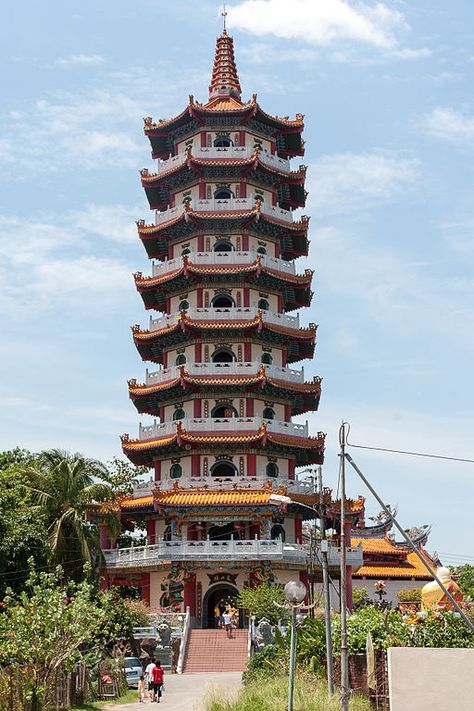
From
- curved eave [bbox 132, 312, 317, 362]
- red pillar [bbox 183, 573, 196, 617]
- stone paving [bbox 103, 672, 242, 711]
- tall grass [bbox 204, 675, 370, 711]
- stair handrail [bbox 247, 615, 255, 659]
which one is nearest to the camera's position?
tall grass [bbox 204, 675, 370, 711]

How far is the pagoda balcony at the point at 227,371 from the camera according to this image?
4531 cm

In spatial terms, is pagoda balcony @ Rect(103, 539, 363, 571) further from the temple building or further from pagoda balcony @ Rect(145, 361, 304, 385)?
the temple building

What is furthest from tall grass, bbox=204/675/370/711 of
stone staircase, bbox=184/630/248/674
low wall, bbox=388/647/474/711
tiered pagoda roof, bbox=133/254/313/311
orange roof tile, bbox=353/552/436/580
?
orange roof tile, bbox=353/552/436/580

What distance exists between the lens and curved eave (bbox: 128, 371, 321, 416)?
44500 millimetres

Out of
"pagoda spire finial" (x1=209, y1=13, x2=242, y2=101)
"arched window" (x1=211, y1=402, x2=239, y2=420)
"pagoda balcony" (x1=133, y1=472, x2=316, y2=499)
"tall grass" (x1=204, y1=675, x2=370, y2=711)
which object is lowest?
"tall grass" (x1=204, y1=675, x2=370, y2=711)

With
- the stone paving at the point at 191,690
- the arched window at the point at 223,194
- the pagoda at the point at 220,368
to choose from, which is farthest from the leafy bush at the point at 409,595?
the arched window at the point at 223,194

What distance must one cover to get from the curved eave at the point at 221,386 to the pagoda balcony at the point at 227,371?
250 millimetres

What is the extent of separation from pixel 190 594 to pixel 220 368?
1082 centimetres

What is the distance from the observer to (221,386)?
4469cm

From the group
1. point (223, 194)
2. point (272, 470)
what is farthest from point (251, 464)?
point (223, 194)

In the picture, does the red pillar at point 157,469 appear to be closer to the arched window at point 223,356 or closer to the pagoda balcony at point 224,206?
the arched window at point 223,356

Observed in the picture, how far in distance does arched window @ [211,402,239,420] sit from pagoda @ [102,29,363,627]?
62 millimetres

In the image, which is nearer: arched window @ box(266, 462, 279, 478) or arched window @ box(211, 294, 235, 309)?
arched window @ box(266, 462, 279, 478)

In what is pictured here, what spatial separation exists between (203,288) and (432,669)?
31.2 meters
